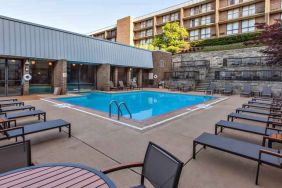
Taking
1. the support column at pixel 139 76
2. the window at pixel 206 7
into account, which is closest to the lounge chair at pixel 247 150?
the support column at pixel 139 76

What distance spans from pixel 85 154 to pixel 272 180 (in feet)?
11.6

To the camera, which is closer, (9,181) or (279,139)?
(9,181)

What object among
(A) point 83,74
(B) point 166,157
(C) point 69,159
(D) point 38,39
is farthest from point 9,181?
(A) point 83,74

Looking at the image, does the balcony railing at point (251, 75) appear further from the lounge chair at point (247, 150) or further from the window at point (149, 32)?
the window at point (149, 32)

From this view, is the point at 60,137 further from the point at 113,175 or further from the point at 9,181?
the point at 9,181

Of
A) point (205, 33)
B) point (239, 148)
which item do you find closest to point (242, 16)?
point (205, 33)

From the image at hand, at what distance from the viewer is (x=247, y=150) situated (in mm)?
3178

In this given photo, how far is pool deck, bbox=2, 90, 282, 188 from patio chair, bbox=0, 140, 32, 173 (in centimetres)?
133

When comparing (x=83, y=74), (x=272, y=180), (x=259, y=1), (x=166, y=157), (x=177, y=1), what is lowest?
(x=272, y=180)

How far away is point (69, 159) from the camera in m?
3.46

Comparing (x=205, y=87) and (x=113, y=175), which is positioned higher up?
(x=205, y=87)

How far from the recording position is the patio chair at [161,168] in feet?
5.16

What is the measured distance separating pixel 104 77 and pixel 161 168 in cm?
1695

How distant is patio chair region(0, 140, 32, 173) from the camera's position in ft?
6.57
